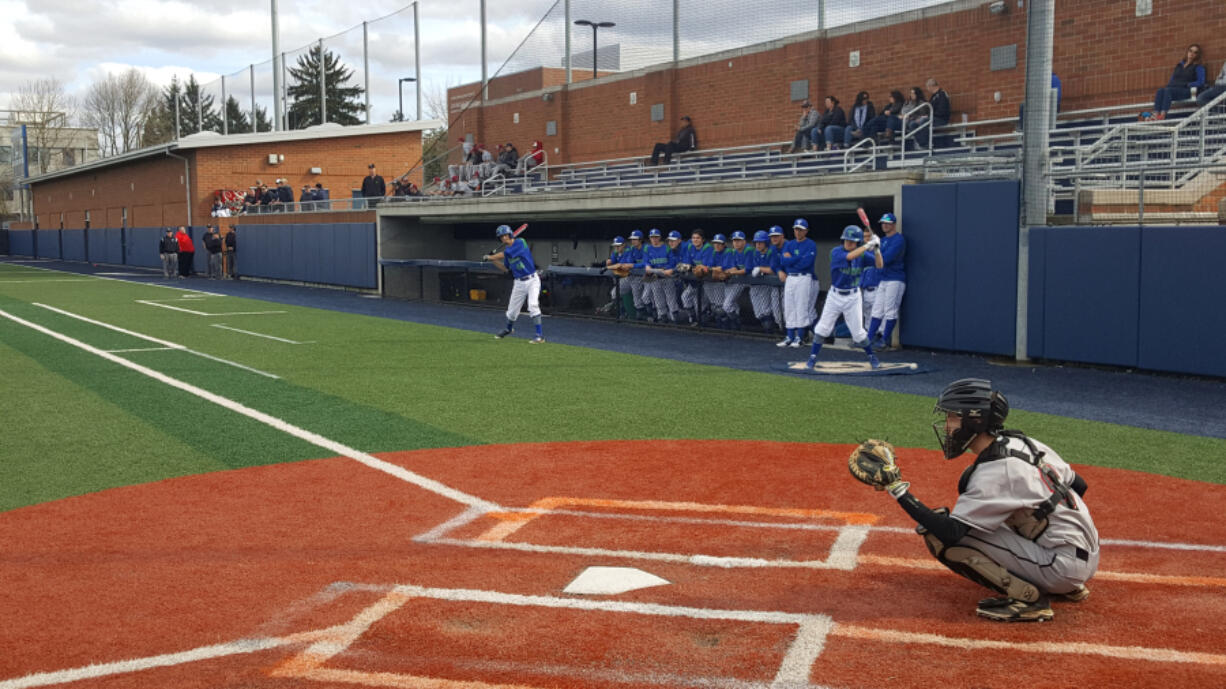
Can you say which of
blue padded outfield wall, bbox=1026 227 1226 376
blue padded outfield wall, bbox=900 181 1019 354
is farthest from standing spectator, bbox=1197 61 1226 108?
blue padded outfield wall, bbox=900 181 1019 354

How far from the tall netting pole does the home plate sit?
33.7ft

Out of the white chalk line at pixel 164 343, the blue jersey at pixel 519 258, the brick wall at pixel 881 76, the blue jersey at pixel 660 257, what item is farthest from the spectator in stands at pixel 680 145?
the white chalk line at pixel 164 343

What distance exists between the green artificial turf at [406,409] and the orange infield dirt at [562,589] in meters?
1.00

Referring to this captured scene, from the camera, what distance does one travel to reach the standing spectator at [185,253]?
39228mm

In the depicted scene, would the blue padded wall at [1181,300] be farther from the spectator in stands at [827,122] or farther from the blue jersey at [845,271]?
the spectator in stands at [827,122]

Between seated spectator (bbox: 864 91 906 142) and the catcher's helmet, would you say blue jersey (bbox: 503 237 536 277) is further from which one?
seated spectator (bbox: 864 91 906 142)

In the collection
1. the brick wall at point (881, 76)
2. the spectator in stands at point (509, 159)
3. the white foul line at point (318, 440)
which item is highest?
the brick wall at point (881, 76)

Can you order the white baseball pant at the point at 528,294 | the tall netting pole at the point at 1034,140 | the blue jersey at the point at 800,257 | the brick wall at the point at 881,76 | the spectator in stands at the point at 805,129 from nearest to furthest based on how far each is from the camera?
the tall netting pole at the point at 1034,140, the blue jersey at the point at 800,257, the white baseball pant at the point at 528,294, the brick wall at the point at 881,76, the spectator in stands at the point at 805,129

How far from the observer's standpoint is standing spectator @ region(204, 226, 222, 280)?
38875mm

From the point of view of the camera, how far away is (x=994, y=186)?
1438 cm

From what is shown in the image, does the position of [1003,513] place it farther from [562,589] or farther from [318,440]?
[318,440]

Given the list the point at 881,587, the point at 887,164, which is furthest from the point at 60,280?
the point at 881,587

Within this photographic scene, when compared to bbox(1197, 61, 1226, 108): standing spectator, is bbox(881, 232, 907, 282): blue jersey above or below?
below

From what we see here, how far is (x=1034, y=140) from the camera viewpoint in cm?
1374
